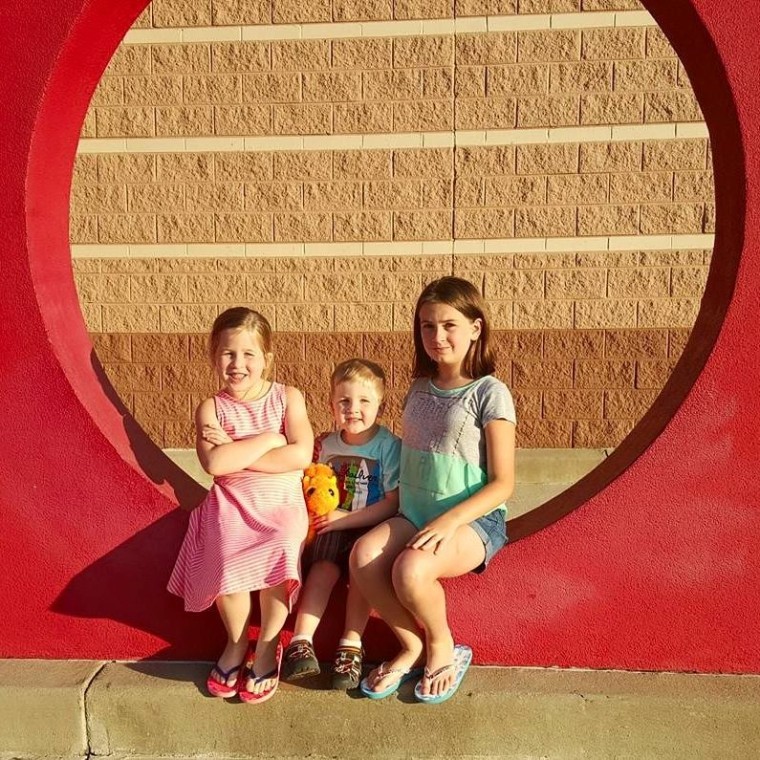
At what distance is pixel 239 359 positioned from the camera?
2.97 m

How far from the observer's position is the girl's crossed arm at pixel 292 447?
2963 millimetres

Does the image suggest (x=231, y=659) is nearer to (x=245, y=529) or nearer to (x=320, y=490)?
(x=245, y=529)

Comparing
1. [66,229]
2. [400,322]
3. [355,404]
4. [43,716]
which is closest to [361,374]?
[355,404]

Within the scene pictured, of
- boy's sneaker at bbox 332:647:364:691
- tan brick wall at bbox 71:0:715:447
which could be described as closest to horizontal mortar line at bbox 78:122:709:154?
tan brick wall at bbox 71:0:715:447

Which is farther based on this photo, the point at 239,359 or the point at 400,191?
the point at 400,191

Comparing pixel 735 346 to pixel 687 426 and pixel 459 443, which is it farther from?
pixel 459 443

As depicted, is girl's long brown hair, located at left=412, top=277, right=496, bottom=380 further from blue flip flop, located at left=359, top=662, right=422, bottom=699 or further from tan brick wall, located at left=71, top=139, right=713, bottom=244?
tan brick wall, located at left=71, top=139, right=713, bottom=244

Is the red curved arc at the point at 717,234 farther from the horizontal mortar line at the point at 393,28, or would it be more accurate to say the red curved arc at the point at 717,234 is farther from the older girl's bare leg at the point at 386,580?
the horizontal mortar line at the point at 393,28

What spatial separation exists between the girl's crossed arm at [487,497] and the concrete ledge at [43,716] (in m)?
1.22

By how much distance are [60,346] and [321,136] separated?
361 centimetres

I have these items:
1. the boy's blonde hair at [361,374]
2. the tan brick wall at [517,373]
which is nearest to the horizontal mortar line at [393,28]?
the tan brick wall at [517,373]

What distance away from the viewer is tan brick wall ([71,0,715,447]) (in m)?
6.16

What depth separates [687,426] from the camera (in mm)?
2934

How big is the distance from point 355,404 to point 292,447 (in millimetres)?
246
